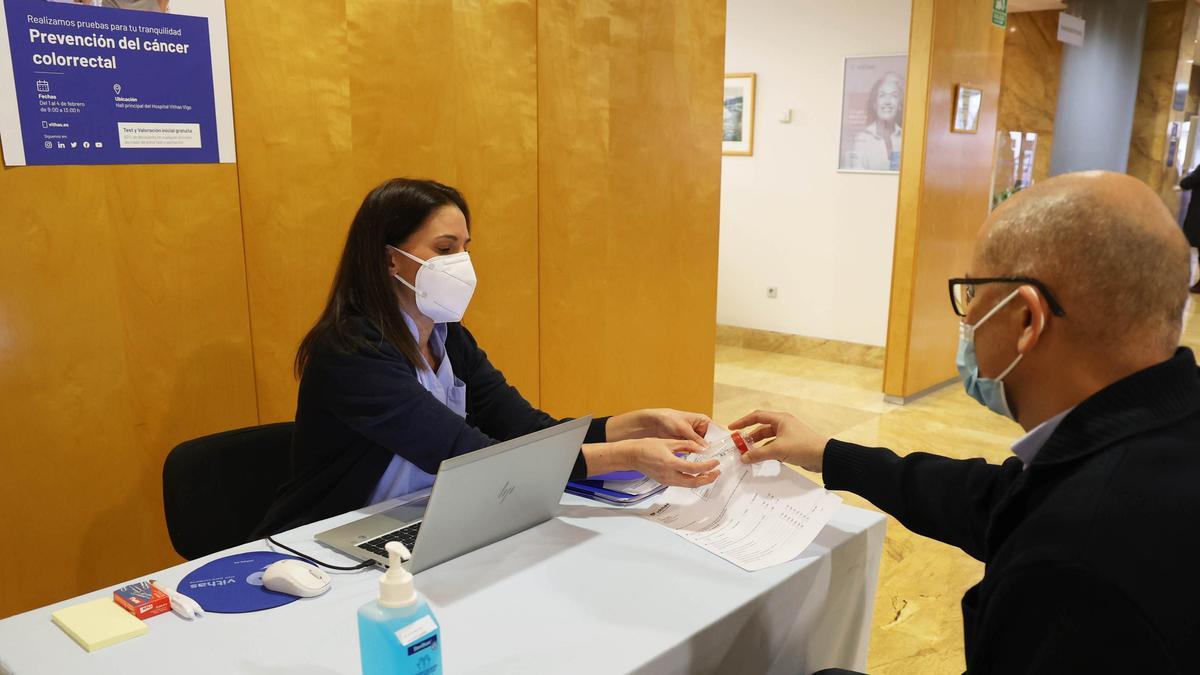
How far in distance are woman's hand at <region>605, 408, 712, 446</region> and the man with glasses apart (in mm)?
688

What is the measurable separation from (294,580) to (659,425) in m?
0.84

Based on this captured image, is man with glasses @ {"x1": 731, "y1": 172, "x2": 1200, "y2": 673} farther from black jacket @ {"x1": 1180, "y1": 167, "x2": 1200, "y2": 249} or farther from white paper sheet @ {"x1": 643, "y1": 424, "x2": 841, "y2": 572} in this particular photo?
black jacket @ {"x1": 1180, "y1": 167, "x2": 1200, "y2": 249}

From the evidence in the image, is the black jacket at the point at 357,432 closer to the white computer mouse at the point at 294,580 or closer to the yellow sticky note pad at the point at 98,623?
the white computer mouse at the point at 294,580

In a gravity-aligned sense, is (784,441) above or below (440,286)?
below

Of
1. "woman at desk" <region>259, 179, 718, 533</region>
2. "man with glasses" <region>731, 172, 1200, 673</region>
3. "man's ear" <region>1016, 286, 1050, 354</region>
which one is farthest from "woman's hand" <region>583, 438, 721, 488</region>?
"man's ear" <region>1016, 286, 1050, 354</region>

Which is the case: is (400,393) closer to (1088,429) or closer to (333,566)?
(333,566)

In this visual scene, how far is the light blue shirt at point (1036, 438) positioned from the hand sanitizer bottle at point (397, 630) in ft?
2.53

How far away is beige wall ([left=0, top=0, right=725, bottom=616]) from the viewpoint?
220cm

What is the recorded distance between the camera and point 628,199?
12.1 feet

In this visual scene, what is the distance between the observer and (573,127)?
339 centimetres

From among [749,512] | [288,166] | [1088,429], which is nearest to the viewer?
[1088,429]

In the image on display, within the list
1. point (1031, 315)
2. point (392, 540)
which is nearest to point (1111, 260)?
point (1031, 315)

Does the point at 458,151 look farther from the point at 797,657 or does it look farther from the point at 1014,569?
the point at 1014,569

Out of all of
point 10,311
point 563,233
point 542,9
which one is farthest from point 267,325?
point 542,9
